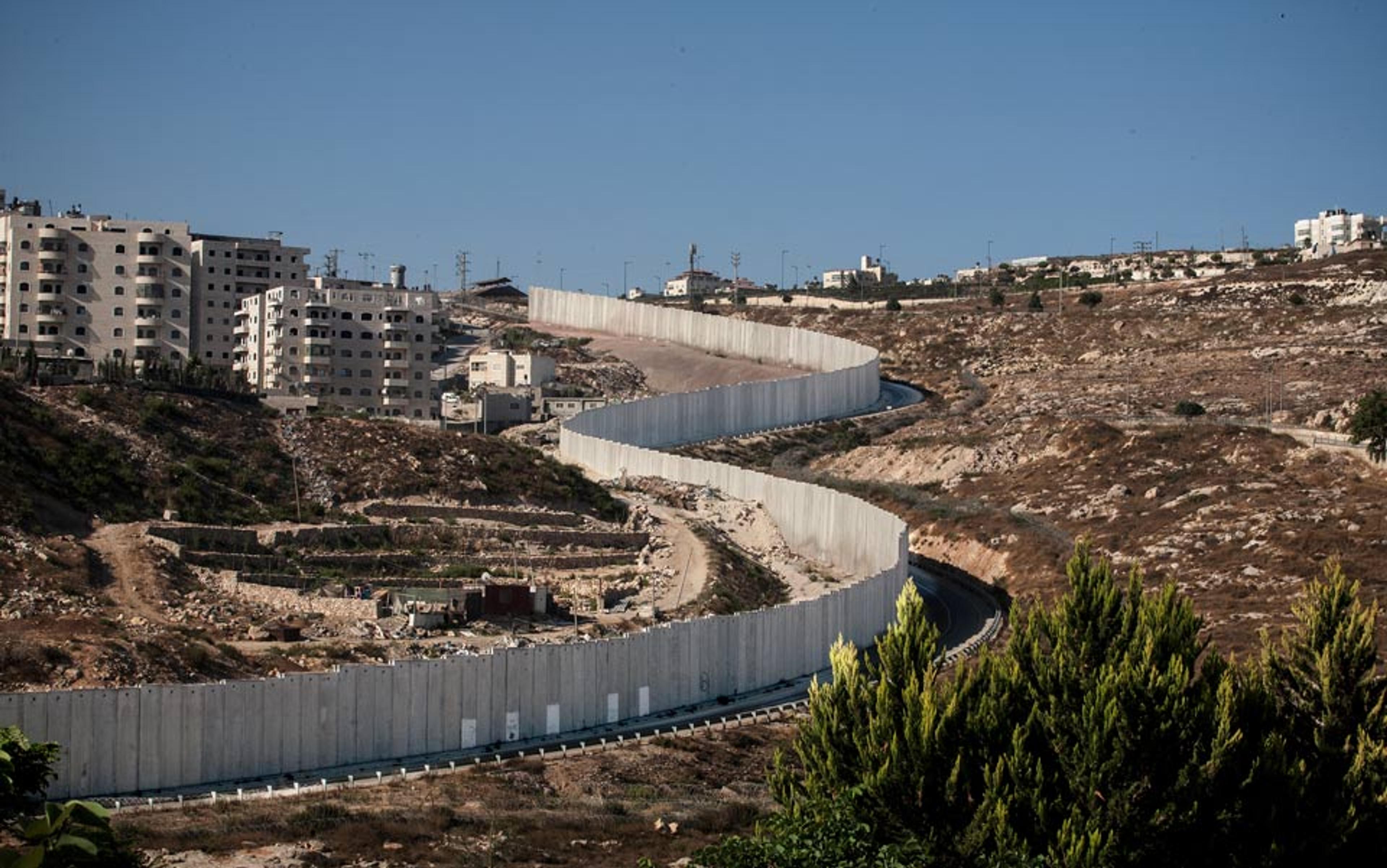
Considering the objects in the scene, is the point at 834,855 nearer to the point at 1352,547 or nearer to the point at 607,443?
the point at 1352,547

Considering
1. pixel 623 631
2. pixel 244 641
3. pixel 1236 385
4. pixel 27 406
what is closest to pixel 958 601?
pixel 623 631

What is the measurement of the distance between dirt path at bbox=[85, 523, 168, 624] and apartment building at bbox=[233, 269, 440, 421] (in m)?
43.4

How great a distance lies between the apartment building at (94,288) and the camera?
99.1 metres

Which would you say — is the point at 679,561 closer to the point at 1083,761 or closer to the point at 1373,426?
the point at 1373,426

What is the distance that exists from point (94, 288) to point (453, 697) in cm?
7063

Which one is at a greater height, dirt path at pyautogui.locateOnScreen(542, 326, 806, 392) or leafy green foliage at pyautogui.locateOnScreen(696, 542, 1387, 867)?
dirt path at pyautogui.locateOnScreen(542, 326, 806, 392)

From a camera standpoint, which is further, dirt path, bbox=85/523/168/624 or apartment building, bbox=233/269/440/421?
apartment building, bbox=233/269/440/421

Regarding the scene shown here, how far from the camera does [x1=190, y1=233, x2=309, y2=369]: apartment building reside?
4242 inches

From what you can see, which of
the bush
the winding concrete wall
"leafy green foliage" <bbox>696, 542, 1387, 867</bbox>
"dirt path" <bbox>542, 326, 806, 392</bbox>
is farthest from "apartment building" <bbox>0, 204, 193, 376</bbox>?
"leafy green foliage" <bbox>696, 542, 1387, 867</bbox>

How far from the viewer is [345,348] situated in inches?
3930

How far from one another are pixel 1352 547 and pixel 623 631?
75.0 feet

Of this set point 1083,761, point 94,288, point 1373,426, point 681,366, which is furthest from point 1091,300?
point 1083,761

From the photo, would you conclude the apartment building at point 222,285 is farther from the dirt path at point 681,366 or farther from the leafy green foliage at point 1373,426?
the leafy green foliage at point 1373,426

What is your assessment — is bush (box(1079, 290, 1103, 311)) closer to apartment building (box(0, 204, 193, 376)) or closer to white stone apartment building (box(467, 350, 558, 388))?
white stone apartment building (box(467, 350, 558, 388))
